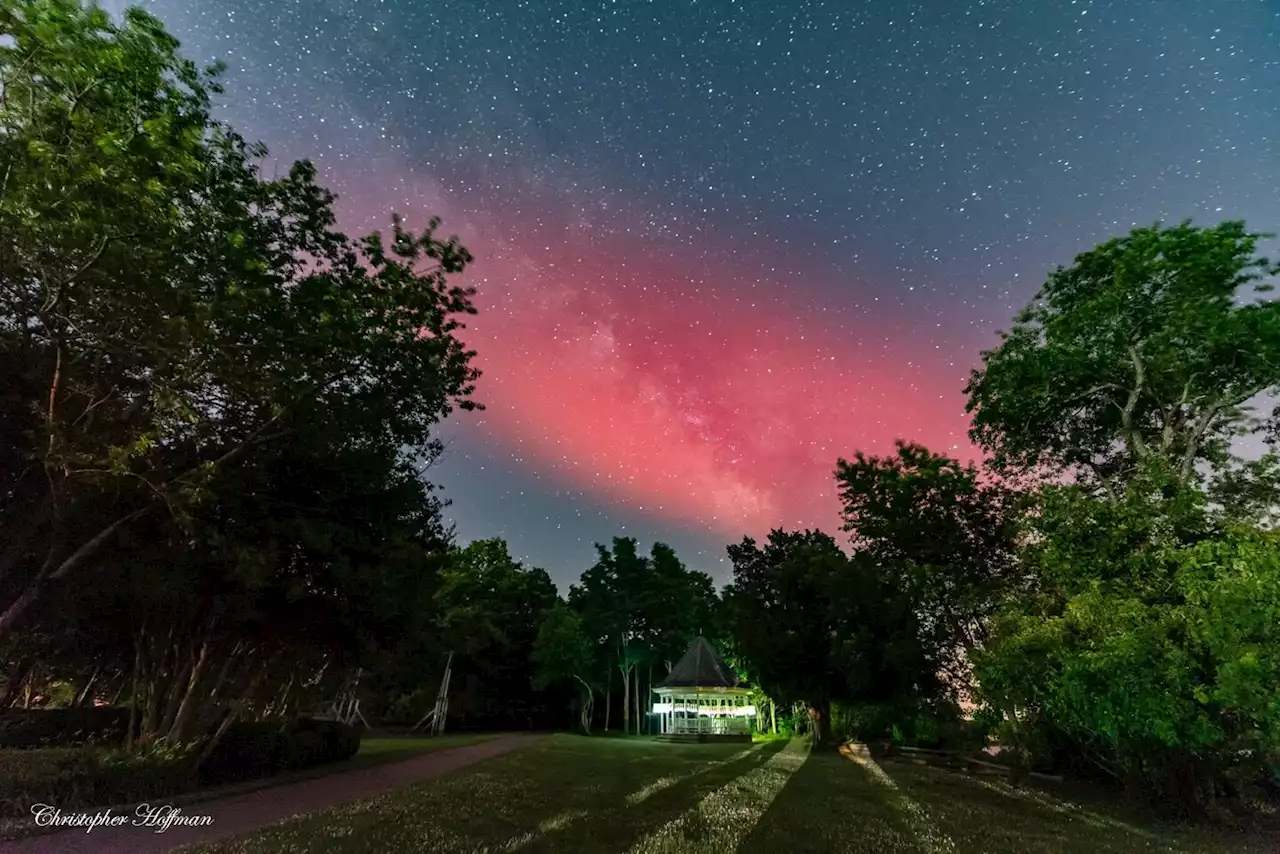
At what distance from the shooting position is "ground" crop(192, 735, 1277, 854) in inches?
364

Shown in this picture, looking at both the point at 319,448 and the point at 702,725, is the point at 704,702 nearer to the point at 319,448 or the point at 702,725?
the point at 702,725

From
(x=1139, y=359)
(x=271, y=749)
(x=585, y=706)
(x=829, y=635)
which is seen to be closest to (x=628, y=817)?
(x=271, y=749)

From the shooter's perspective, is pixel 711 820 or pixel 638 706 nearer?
pixel 711 820

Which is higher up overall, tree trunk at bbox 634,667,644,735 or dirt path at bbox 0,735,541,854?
tree trunk at bbox 634,667,644,735

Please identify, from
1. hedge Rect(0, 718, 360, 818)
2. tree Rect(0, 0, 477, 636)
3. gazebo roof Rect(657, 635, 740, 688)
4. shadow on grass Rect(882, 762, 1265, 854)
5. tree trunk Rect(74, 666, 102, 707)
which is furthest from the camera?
gazebo roof Rect(657, 635, 740, 688)

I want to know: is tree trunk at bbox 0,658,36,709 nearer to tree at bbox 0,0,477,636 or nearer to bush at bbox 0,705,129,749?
bush at bbox 0,705,129,749

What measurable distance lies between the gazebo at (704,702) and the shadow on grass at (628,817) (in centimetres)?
2720

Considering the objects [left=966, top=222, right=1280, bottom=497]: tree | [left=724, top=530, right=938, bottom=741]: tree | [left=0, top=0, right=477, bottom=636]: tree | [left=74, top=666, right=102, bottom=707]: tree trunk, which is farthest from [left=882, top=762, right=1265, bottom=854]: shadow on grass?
[left=74, top=666, right=102, bottom=707]: tree trunk

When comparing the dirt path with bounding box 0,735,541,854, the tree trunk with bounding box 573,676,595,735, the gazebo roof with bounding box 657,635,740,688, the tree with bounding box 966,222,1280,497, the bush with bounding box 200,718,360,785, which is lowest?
the dirt path with bounding box 0,735,541,854

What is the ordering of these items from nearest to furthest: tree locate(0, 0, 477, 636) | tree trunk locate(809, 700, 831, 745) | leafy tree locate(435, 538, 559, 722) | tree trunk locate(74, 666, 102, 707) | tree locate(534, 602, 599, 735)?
tree locate(0, 0, 477, 636) < tree trunk locate(74, 666, 102, 707) < tree trunk locate(809, 700, 831, 745) < tree locate(534, 602, 599, 735) < leafy tree locate(435, 538, 559, 722)

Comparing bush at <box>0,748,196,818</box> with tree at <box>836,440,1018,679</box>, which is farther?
tree at <box>836,440,1018,679</box>

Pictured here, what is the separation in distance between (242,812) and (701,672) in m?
37.9

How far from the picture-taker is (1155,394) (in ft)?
53.2

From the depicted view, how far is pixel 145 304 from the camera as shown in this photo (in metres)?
10.2
